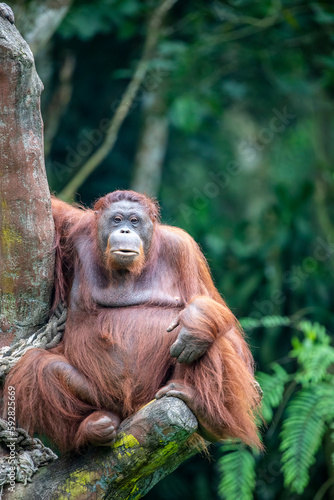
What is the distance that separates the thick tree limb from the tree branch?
361 cm

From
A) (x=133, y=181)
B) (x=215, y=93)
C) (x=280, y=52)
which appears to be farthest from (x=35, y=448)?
(x=280, y=52)

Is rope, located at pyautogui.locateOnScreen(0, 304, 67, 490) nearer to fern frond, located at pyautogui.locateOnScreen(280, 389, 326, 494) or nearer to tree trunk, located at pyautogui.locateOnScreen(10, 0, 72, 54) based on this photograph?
fern frond, located at pyautogui.locateOnScreen(280, 389, 326, 494)

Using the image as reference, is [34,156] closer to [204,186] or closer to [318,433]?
[318,433]

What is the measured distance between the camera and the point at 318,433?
424cm

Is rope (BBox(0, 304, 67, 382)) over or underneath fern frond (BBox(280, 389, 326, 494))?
over

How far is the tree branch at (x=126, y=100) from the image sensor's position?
6.15 meters

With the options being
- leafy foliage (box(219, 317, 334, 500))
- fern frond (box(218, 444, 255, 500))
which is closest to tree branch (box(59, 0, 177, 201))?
leafy foliage (box(219, 317, 334, 500))

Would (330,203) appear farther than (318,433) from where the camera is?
Yes

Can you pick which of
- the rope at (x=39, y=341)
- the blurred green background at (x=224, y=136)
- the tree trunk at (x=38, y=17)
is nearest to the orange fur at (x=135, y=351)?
the rope at (x=39, y=341)

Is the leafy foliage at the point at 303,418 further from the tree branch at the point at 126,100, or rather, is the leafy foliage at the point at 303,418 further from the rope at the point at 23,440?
the tree branch at the point at 126,100

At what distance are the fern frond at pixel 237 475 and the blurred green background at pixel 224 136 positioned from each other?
0.69 meters

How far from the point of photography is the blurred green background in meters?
5.82

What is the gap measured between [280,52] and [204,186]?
5.75 ft

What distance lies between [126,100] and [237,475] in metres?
3.66
